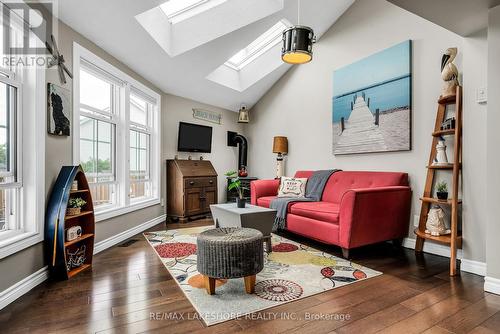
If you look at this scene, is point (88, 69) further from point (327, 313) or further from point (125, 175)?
point (327, 313)

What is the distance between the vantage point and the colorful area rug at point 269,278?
1896 millimetres

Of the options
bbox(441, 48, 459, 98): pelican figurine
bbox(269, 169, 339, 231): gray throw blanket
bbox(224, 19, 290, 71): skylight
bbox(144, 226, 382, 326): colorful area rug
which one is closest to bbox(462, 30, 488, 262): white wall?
bbox(441, 48, 459, 98): pelican figurine

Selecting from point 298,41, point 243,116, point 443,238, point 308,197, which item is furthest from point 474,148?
point 243,116

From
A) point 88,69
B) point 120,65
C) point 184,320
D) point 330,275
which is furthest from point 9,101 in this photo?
point 330,275

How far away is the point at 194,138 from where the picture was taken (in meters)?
5.38

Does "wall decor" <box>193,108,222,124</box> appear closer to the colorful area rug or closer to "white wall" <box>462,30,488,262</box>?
the colorful area rug

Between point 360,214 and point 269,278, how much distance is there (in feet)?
3.84

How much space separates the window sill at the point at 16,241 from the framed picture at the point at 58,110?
0.87 metres

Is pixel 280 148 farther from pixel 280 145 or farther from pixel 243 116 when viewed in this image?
pixel 243 116

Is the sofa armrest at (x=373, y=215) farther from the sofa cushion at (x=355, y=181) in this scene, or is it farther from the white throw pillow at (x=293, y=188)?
the white throw pillow at (x=293, y=188)

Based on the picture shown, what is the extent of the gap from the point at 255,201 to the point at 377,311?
9.01 ft

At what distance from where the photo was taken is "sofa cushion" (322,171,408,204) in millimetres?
3266

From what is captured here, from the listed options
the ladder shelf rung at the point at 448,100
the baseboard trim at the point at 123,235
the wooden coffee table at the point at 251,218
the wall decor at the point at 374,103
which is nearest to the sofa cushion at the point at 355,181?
the wall decor at the point at 374,103

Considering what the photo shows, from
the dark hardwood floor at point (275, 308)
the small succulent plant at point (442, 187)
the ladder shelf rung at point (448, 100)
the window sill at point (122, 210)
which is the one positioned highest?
the ladder shelf rung at point (448, 100)
